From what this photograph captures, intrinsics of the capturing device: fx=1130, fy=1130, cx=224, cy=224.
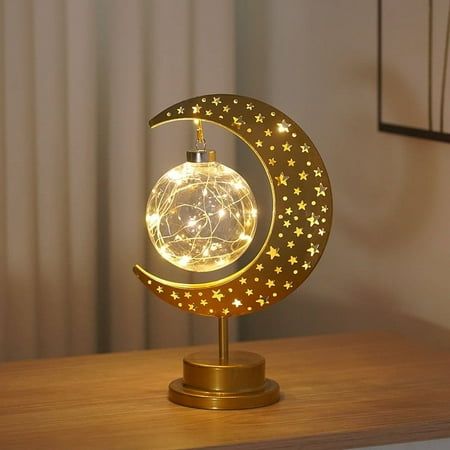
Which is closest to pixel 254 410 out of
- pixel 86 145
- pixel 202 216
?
pixel 202 216

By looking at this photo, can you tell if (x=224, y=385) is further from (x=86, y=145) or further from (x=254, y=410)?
(x=86, y=145)

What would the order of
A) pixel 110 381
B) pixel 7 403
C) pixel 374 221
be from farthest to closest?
1. pixel 374 221
2. pixel 110 381
3. pixel 7 403

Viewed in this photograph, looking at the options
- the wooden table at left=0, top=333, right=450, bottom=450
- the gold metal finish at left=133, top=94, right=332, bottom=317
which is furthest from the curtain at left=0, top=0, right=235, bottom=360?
the gold metal finish at left=133, top=94, right=332, bottom=317

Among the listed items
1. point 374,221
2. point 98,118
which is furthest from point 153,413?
point 98,118

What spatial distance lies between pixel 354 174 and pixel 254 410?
0.67 metres

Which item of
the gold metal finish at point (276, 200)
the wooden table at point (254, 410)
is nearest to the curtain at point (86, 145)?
→ the wooden table at point (254, 410)

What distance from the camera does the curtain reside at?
1960 millimetres

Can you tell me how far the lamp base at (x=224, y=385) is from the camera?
1.39m

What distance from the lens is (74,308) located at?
2029mm

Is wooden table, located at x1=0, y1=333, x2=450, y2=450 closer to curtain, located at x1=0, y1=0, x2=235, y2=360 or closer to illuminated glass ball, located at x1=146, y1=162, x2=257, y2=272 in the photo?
illuminated glass ball, located at x1=146, y1=162, x2=257, y2=272

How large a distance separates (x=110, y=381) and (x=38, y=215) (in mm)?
565

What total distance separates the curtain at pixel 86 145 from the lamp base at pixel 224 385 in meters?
0.61

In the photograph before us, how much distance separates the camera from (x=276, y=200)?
141 cm

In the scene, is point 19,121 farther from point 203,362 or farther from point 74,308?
point 203,362
